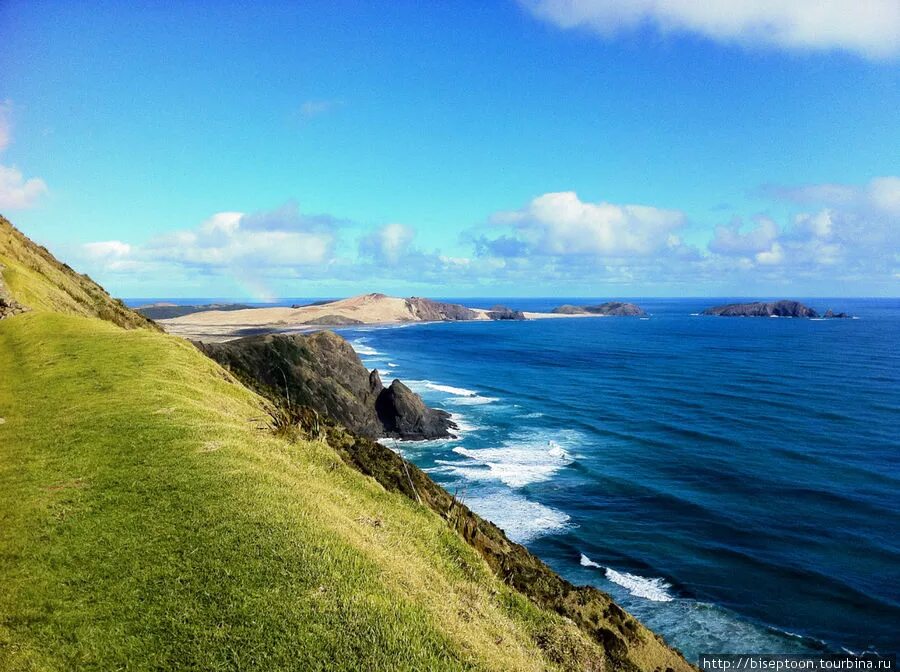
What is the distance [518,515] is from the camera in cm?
3784

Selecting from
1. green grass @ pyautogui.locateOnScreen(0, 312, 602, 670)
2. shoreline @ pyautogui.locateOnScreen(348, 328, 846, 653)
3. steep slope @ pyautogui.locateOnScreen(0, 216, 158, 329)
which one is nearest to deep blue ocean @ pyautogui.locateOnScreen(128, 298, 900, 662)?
shoreline @ pyautogui.locateOnScreen(348, 328, 846, 653)

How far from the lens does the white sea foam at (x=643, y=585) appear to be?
27594 mm

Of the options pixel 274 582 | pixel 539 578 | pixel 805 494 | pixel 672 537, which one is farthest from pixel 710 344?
pixel 274 582

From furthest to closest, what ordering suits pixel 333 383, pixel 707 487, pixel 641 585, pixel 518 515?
1. pixel 333 383
2. pixel 707 487
3. pixel 518 515
4. pixel 641 585

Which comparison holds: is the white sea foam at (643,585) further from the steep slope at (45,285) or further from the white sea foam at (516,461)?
the steep slope at (45,285)

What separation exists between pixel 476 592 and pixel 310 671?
5169mm

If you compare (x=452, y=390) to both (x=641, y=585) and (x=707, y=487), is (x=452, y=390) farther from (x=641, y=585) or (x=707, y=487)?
(x=641, y=585)

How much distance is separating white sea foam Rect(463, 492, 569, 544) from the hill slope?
18.4 meters

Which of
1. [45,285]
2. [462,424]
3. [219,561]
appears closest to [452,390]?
[462,424]

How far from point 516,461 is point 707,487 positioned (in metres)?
16.5

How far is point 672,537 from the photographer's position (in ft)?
112

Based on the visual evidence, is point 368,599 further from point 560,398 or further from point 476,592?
point 560,398

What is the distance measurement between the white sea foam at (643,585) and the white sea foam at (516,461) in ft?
47.5

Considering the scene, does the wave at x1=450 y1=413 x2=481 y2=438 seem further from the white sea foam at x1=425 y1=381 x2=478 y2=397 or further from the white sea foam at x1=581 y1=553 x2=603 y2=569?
the white sea foam at x1=581 y1=553 x2=603 y2=569
